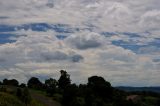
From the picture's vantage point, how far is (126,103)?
119m

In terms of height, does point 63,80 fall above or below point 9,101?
above

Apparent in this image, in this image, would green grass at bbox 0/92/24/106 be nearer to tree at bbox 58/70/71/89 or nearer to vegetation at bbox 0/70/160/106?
vegetation at bbox 0/70/160/106

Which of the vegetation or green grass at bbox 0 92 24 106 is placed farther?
the vegetation

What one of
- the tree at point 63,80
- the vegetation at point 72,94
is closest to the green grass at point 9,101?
the vegetation at point 72,94

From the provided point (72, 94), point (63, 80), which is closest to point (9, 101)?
point (72, 94)

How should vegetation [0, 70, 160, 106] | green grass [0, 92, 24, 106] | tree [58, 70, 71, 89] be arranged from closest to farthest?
1. green grass [0, 92, 24, 106]
2. vegetation [0, 70, 160, 106]
3. tree [58, 70, 71, 89]

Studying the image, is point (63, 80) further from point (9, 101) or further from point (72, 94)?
point (9, 101)

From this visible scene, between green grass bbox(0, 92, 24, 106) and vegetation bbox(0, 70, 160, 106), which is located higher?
vegetation bbox(0, 70, 160, 106)

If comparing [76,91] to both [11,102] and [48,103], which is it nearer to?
[48,103]

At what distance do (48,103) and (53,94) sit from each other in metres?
20.9

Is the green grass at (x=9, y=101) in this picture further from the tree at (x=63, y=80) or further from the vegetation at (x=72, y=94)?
the tree at (x=63, y=80)

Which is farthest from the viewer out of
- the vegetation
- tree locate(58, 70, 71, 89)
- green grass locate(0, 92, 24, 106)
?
tree locate(58, 70, 71, 89)

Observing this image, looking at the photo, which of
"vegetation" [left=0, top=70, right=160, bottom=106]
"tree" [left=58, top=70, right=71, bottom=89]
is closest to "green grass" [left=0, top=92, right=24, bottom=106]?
"vegetation" [left=0, top=70, right=160, bottom=106]

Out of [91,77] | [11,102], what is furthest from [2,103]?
[91,77]
